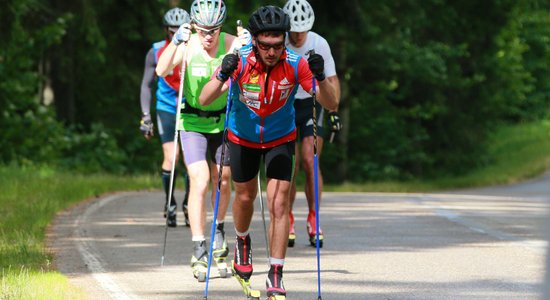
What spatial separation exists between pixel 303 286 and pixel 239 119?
146cm

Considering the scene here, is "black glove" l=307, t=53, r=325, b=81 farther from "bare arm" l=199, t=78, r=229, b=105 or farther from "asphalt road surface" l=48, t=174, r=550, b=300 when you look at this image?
"asphalt road surface" l=48, t=174, r=550, b=300

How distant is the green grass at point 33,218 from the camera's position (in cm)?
851

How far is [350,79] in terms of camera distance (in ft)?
139

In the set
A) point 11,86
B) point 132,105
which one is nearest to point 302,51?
point 11,86

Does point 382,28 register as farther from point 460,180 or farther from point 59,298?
point 59,298

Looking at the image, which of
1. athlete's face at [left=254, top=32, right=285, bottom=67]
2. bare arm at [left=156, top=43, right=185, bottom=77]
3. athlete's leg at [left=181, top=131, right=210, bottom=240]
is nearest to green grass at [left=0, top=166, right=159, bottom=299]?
athlete's leg at [left=181, top=131, right=210, bottom=240]

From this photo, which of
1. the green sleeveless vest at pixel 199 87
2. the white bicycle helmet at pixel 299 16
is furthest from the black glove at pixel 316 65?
the white bicycle helmet at pixel 299 16

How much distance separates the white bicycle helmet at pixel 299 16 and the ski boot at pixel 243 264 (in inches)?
123

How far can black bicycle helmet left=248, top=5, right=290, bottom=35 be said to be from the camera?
7.98 m

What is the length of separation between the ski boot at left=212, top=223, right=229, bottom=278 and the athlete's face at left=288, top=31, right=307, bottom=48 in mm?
2029

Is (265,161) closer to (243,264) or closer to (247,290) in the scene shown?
(243,264)

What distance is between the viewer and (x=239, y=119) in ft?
27.8

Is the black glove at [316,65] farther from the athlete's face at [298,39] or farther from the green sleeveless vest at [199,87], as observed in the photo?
the athlete's face at [298,39]

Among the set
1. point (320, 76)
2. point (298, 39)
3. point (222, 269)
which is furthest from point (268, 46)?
point (298, 39)
